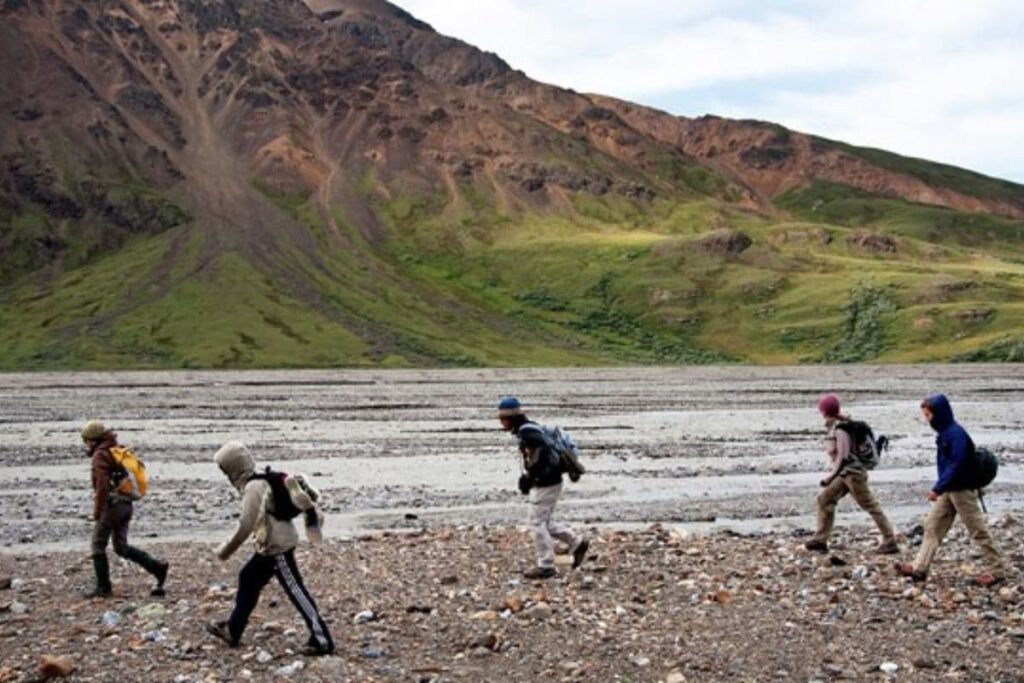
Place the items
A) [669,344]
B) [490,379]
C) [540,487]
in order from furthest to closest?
1. [669,344]
2. [490,379]
3. [540,487]

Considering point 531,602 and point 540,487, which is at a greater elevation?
point 540,487

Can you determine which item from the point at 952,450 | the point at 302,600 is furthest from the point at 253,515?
the point at 952,450

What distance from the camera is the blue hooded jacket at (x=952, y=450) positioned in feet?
55.2

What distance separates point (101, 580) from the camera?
685 inches

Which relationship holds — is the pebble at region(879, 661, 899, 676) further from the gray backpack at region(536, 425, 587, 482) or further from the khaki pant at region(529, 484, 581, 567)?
the khaki pant at region(529, 484, 581, 567)

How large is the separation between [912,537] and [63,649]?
15.5m

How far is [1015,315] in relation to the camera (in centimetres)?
17625

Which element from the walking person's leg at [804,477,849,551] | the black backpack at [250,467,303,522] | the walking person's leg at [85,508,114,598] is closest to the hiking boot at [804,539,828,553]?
the walking person's leg at [804,477,849,551]

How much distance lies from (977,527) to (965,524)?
0.78 ft

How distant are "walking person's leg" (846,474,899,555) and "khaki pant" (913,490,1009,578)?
70.8 inches

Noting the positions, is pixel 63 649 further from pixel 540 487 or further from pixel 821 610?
pixel 821 610

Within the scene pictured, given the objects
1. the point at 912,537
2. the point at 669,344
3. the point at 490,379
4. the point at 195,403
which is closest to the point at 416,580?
the point at 912,537

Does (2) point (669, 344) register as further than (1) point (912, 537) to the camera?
Yes

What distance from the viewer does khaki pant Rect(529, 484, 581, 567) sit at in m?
18.3
